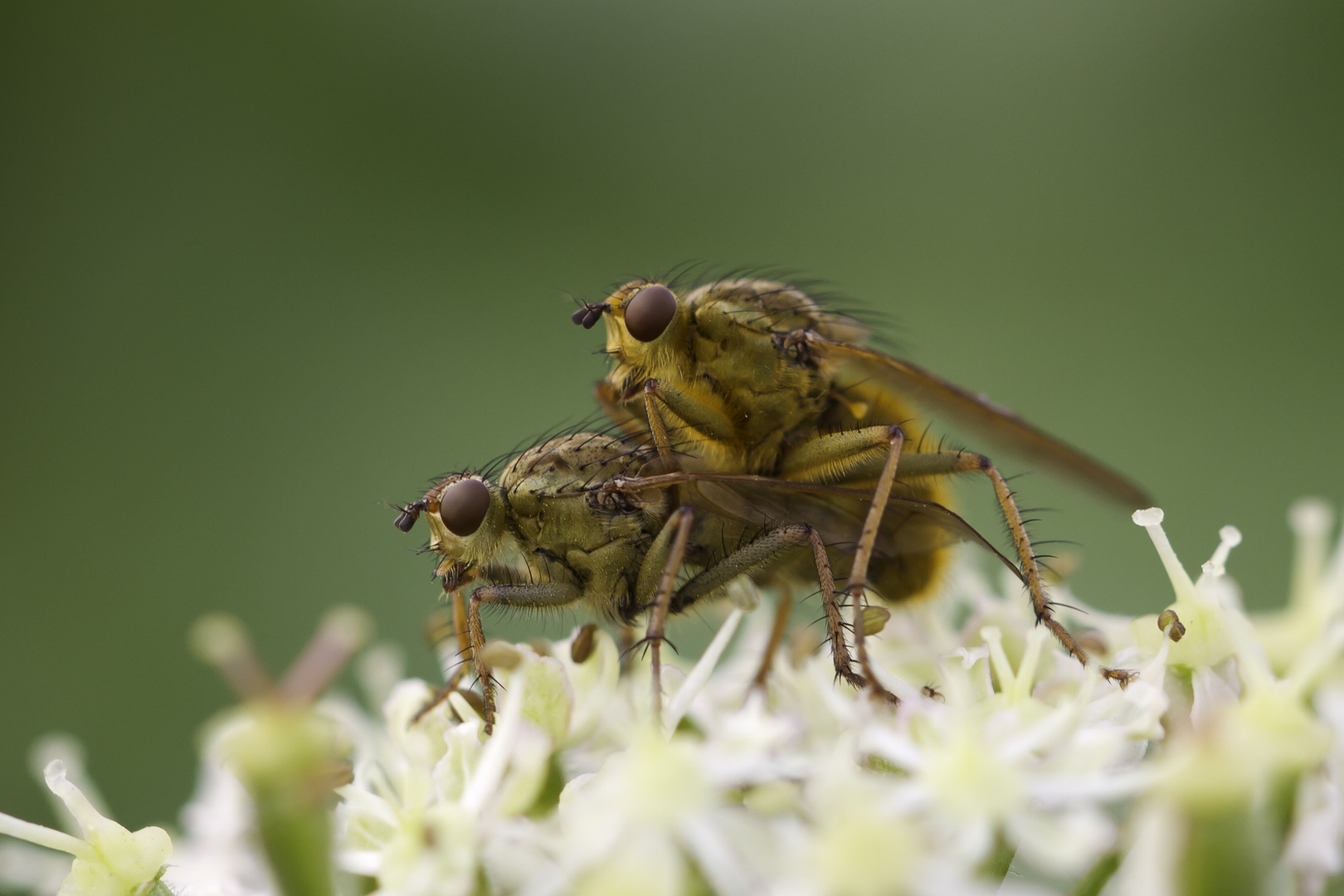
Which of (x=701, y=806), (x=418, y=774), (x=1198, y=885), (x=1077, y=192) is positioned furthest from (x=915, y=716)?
(x=1077, y=192)

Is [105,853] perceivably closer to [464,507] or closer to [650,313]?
[464,507]

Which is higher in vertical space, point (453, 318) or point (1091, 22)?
point (1091, 22)

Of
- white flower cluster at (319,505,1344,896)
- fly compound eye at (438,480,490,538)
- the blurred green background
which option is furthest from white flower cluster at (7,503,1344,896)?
the blurred green background

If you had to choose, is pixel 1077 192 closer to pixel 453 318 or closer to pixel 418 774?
pixel 453 318

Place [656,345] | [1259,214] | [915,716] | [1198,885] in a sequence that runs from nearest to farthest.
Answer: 1. [1198,885]
2. [915,716]
3. [656,345]
4. [1259,214]

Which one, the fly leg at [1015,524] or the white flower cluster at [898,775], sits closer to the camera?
the white flower cluster at [898,775]

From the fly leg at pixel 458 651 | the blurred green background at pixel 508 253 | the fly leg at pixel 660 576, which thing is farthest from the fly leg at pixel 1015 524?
the blurred green background at pixel 508 253

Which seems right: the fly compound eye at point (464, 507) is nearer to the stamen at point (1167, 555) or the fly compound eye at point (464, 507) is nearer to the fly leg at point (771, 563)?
the fly leg at point (771, 563)
